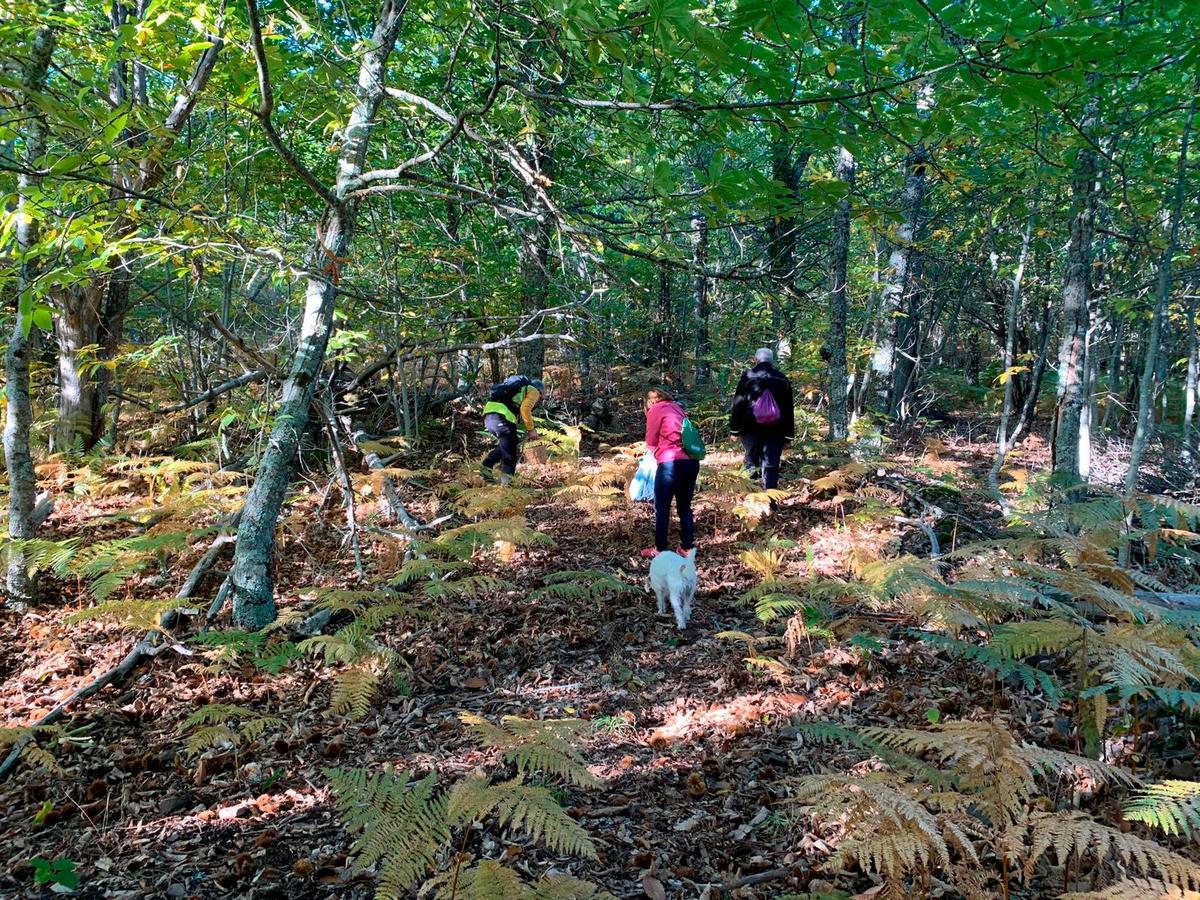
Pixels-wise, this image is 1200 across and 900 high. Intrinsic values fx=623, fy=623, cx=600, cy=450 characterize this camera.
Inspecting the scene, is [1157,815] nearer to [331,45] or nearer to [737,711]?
[737,711]

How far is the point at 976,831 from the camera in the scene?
7.66 feet

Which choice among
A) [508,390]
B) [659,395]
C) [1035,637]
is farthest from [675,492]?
[1035,637]

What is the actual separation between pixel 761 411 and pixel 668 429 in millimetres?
2276

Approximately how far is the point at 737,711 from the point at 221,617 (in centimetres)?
424

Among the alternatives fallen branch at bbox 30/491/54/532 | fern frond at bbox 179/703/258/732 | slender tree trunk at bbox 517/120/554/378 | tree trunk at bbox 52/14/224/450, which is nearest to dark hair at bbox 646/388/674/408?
slender tree trunk at bbox 517/120/554/378

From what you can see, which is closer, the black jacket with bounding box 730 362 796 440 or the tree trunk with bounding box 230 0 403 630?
the tree trunk with bounding box 230 0 403 630

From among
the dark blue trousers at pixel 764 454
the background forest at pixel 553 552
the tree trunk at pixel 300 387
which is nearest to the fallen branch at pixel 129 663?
the background forest at pixel 553 552

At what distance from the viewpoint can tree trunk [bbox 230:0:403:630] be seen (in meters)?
5.12

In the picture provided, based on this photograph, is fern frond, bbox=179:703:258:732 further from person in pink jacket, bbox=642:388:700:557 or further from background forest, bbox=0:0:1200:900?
person in pink jacket, bbox=642:388:700:557

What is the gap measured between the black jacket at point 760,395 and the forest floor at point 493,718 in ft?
7.13

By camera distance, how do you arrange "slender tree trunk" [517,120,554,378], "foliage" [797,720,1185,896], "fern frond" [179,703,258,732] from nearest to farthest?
"foliage" [797,720,1185,896], "fern frond" [179,703,258,732], "slender tree trunk" [517,120,554,378]

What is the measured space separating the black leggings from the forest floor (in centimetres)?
272

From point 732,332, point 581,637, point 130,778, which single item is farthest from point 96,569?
point 732,332

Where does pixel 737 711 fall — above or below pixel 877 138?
below
